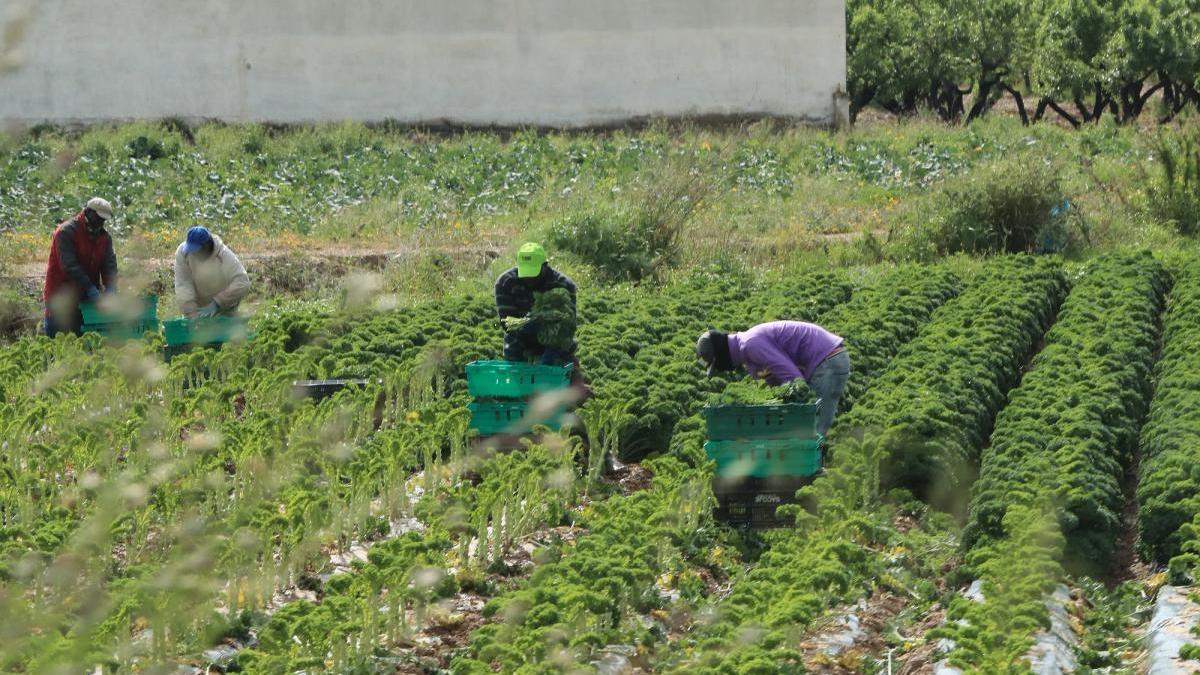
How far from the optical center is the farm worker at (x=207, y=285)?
13039mm

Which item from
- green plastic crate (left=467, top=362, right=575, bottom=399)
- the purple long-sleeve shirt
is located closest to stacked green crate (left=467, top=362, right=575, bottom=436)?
green plastic crate (left=467, top=362, right=575, bottom=399)

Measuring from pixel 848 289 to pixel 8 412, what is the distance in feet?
31.9

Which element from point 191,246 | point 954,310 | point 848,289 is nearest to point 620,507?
point 191,246

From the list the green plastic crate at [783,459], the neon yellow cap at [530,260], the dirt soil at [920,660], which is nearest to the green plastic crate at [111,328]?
the neon yellow cap at [530,260]

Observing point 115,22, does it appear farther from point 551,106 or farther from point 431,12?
point 551,106

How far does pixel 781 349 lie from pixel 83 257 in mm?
6414

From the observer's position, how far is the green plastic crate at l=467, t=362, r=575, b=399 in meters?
11.0

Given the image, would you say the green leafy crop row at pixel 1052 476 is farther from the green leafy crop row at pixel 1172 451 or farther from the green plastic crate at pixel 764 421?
the green plastic crate at pixel 764 421

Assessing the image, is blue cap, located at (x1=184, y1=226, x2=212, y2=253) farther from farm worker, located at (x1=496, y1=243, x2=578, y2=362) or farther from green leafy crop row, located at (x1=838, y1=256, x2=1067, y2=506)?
green leafy crop row, located at (x1=838, y1=256, x2=1067, y2=506)

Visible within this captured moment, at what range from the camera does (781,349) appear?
35.4 feet

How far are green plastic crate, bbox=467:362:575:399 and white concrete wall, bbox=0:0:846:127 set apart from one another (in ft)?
82.6

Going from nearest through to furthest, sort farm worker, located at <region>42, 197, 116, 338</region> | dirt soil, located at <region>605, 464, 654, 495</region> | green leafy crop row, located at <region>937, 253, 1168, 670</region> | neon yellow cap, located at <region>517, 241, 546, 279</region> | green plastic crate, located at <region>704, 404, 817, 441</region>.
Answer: green leafy crop row, located at <region>937, 253, 1168, 670</region>
green plastic crate, located at <region>704, 404, 817, 441</region>
neon yellow cap, located at <region>517, 241, 546, 279</region>
dirt soil, located at <region>605, 464, 654, 495</region>
farm worker, located at <region>42, 197, 116, 338</region>

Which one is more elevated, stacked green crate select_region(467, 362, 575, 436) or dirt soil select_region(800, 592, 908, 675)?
stacked green crate select_region(467, 362, 575, 436)

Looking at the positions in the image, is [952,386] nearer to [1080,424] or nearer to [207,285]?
[1080,424]
